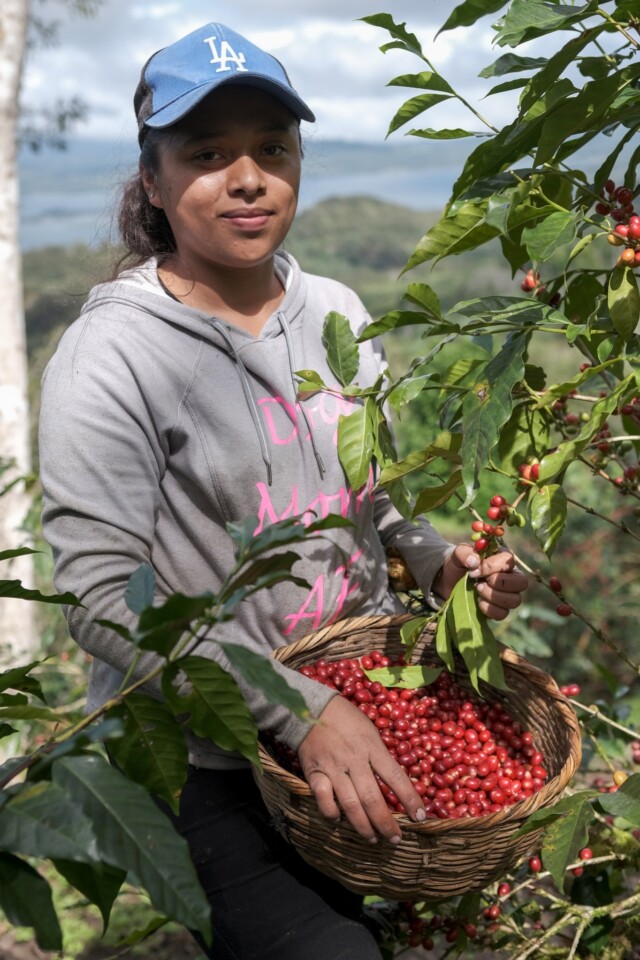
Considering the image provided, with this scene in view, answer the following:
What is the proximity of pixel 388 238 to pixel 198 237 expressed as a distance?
37.9 feet

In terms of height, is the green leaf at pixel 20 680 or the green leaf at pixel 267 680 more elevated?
the green leaf at pixel 267 680

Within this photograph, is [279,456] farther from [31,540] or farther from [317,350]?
[31,540]

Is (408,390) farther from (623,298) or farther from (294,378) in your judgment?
(294,378)

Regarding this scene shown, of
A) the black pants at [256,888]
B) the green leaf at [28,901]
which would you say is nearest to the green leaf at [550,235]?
the green leaf at [28,901]

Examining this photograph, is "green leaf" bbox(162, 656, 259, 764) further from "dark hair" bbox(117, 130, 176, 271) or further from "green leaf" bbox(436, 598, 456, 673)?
"dark hair" bbox(117, 130, 176, 271)

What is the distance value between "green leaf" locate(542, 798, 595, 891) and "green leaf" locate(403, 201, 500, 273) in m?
0.71

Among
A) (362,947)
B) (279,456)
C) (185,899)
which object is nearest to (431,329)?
(279,456)

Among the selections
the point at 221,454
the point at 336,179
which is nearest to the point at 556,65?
the point at 221,454

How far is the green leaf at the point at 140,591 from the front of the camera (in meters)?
0.84

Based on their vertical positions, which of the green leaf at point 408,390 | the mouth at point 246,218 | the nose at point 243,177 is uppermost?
the nose at point 243,177

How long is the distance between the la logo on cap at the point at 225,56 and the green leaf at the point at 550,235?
1.86 ft

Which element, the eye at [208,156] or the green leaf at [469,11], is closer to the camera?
the green leaf at [469,11]

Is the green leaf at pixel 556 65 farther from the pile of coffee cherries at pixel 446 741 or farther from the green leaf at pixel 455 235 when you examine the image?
the pile of coffee cherries at pixel 446 741

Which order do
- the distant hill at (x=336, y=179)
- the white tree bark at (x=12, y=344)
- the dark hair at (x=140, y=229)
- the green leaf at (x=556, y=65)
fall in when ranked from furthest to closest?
the distant hill at (x=336, y=179)
the white tree bark at (x=12, y=344)
the dark hair at (x=140, y=229)
the green leaf at (x=556, y=65)
